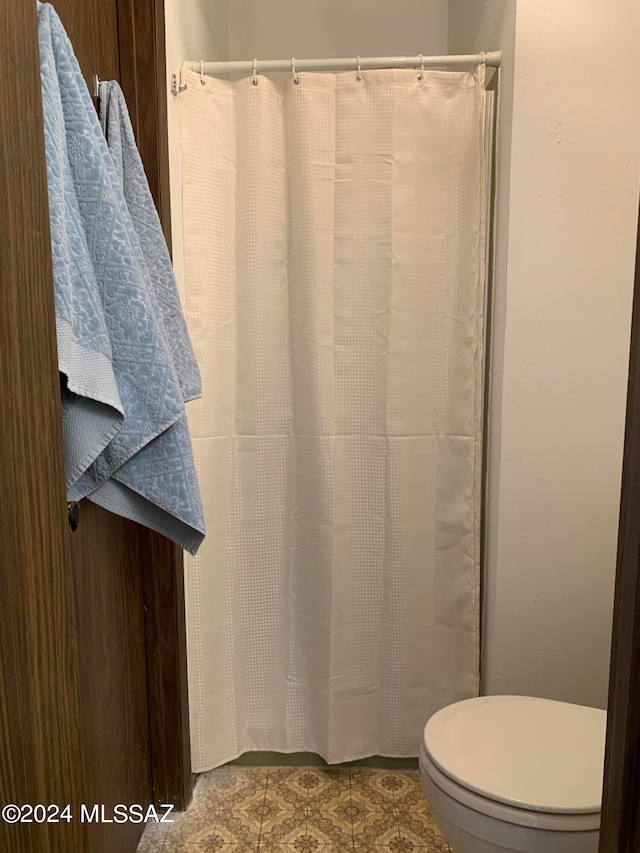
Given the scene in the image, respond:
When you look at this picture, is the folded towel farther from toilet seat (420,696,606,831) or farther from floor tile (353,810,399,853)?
floor tile (353,810,399,853)

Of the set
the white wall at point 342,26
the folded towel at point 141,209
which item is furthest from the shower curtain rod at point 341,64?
the white wall at point 342,26

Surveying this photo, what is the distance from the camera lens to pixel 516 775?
42.1 inches

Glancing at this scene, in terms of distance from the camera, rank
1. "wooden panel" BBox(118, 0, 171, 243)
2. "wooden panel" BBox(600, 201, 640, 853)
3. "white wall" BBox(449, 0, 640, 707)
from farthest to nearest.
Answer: "white wall" BBox(449, 0, 640, 707)
"wooden panel" BBox(118, 0, 171, 243)
"wooden panel" BBox(600, 201, 640, 853)

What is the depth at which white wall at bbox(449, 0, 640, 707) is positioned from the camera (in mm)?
1398

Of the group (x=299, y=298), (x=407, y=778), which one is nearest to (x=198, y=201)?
(x=299, y=298)

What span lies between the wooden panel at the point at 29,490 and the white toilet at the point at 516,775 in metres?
0.63

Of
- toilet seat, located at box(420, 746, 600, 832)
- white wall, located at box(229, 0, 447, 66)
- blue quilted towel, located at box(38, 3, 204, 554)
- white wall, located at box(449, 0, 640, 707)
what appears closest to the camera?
blue quilted towel, located at box(38, 3, 204, 554)

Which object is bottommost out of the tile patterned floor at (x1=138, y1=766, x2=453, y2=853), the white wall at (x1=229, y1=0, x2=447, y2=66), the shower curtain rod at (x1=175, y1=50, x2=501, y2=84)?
the tile patterned floor at (x1=138, y1=766, x2=453, y2=853)

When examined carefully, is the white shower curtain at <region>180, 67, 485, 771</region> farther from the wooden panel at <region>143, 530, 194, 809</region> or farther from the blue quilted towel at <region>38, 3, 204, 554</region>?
the blue quilted towel at <region>38, 3, 204, 554</region>

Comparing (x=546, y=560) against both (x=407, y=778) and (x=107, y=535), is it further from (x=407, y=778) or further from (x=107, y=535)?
(x=107, y=535)

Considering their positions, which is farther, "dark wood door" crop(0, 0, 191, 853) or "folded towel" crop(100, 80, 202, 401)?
"folded towel" crop(100, 80, 202, 401)

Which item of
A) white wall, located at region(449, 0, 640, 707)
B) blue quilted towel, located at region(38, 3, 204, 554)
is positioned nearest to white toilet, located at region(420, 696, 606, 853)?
white wall, located at region(449, 0, 640, 707)

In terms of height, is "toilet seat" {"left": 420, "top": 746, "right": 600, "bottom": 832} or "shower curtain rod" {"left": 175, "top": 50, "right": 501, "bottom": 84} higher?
"shower curtain rod" {"left": 175, "top": 50, "right": 501, "bottom": 84}

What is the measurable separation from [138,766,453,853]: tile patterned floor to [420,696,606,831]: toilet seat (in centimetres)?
47
